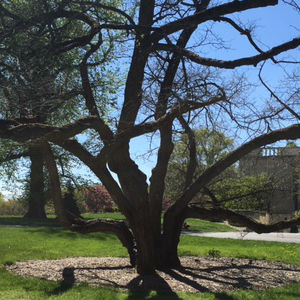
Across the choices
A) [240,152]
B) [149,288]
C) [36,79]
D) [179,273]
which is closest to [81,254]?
[179,273]

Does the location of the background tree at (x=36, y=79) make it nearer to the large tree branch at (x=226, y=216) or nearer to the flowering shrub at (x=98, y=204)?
the large tree branch at (x=226, y=216)

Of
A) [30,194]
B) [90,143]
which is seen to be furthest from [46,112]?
[30,194]

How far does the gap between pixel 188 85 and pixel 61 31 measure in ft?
10.6

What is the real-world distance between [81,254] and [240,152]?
20.1 ft

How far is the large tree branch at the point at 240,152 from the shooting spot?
745cm

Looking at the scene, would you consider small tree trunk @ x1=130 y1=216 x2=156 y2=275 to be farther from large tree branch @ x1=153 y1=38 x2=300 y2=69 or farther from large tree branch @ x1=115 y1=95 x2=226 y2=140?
large tree branch @ x1=153 y1=38 x2=300 y2=69

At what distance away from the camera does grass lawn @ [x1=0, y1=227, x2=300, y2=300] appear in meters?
6.47

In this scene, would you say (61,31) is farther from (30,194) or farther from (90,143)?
(30,194)

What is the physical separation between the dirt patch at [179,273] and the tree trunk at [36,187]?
11968 millimetres

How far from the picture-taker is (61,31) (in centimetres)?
920

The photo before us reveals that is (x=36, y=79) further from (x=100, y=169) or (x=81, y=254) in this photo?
(x=81, y=254)

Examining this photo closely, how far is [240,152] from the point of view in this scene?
796cm

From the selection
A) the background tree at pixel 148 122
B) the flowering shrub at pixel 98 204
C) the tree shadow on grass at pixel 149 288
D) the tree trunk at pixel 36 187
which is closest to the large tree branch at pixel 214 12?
the background tree at pixel 148 122

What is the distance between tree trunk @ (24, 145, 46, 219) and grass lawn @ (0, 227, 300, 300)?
589 cm
